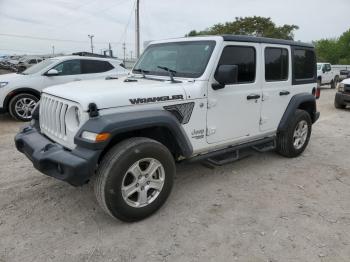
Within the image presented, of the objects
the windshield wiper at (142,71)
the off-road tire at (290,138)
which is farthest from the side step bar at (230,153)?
the windshield wiper at (142,71)

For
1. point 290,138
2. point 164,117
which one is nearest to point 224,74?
point 164,117

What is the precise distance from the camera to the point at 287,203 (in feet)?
12.9

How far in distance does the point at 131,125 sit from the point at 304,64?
3.70m

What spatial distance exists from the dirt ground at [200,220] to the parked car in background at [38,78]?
3535mm

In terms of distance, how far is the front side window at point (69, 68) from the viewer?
8786mm

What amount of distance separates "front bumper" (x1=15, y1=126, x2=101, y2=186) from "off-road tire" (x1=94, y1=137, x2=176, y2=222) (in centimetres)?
15

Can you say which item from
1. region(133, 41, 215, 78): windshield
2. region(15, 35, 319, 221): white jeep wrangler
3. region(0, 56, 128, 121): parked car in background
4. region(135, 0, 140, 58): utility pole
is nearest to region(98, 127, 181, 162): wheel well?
region(15, 35, 319, 221): white jeep wrangler

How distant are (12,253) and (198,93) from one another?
2457 mm

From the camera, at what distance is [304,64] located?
552cm

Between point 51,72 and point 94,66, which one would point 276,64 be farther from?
point 51,72

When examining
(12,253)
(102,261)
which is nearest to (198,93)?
(102,261)

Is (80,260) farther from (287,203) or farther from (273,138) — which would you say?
(273,138)

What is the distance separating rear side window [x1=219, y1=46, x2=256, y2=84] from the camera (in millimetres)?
4105

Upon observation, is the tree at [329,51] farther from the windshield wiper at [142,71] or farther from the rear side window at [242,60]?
the windshield wiper at [142,71]
